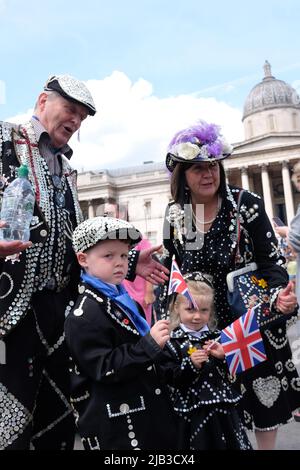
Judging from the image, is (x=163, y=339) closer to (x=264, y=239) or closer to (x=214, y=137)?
(x=264, y=239)

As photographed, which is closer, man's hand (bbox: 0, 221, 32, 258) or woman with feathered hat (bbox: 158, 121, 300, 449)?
man's hand (bbox: 0, 221, 32, 258)

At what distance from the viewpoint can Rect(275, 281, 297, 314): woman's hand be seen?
282 centimetres

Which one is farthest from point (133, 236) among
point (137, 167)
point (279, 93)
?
point (137, 167)

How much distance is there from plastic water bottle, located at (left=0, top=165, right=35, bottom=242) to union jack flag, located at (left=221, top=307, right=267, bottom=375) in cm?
126

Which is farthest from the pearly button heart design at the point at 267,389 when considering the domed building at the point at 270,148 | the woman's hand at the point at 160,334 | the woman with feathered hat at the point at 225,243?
the domed building at the point at 270,148

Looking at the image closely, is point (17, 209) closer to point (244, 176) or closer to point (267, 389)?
point (267, 389)

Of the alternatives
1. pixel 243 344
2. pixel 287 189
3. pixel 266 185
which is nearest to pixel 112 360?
pixel 243 344

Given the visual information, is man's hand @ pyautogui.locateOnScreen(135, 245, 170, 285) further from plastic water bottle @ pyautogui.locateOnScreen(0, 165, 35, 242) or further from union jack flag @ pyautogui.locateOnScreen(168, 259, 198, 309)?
plastic water bottle @ pyautogui.locateOnScreen(0, 165, 35, 242)

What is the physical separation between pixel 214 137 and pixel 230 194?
15.8 inches

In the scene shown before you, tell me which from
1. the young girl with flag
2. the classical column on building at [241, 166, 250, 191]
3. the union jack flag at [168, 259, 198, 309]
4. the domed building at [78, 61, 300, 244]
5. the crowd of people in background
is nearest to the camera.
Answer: the crowd of people in background

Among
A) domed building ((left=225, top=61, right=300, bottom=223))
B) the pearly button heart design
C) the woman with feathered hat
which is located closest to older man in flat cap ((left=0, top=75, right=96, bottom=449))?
the woman with feathered hat

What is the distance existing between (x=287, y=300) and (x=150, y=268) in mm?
885

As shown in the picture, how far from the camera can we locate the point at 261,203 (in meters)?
3.25
